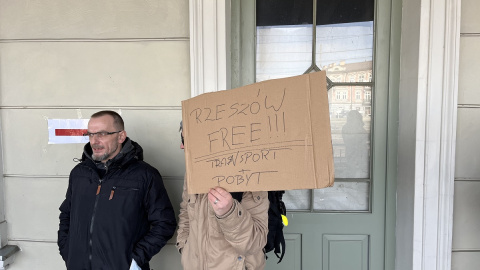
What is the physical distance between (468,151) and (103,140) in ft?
7.00

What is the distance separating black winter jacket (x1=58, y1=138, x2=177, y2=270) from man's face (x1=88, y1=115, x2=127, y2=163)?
2.4 inches

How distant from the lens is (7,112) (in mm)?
2082

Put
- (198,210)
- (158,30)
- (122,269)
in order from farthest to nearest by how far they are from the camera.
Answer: (158,30), (122,269), (198,210)

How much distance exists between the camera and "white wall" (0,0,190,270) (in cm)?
198

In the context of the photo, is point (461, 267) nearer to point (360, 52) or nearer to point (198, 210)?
point (360, 52)

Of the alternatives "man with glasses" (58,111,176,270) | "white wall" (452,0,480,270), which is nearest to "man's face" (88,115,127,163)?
"man with glasses" (58,111,176,270)

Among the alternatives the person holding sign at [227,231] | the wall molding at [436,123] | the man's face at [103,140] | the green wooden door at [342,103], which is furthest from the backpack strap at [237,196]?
the wall molding at [436,123]

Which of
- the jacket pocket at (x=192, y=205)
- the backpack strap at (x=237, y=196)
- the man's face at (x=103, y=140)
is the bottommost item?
the jacket pocket at (x=192, y=205)

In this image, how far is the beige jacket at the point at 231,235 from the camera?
116cm

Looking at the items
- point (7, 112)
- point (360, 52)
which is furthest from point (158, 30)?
point (360, 52)

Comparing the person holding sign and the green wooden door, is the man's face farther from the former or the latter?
the green wooden door

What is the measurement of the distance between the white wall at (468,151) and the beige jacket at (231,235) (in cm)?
138

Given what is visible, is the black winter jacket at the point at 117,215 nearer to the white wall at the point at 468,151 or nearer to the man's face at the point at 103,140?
the man's face at the point at 103,140

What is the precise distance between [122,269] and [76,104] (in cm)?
113
